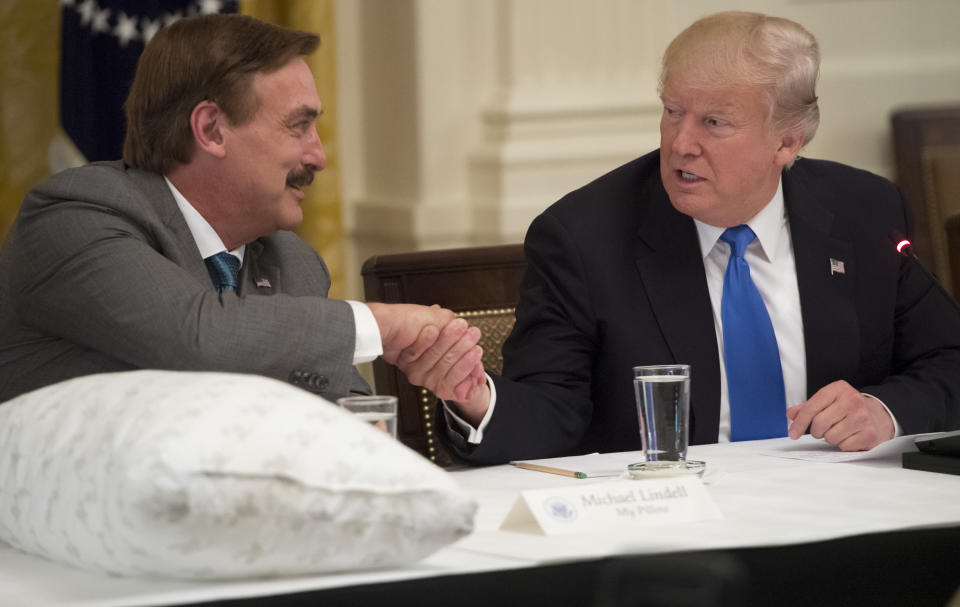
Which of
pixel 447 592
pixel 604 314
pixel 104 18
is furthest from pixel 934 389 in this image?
pixel 104 18

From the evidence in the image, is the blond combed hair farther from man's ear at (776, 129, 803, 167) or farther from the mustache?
the mustache

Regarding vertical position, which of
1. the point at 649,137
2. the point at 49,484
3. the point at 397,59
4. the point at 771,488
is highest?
the point at 397,59

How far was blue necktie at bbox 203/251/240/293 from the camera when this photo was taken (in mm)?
2150

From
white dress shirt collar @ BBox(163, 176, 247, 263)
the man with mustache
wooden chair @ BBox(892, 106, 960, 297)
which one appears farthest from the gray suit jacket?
wooden chair @ BBox(892, 106, 960, 297)

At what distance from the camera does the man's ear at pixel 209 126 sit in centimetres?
213

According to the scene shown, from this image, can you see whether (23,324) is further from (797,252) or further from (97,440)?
(797,252)

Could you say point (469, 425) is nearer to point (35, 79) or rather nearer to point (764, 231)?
point (764, 231)

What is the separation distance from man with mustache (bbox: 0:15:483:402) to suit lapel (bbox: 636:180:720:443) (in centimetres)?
46

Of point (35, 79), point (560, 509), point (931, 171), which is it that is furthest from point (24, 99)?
point (560, 509)

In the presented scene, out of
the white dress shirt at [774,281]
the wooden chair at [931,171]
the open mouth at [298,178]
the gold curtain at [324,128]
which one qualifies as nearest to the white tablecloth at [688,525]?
the white dress shirt at [774,281]

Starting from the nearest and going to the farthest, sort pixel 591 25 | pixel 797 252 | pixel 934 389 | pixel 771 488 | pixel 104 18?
1. pixel 771 488
2. pixel 934 389
3. pixel 797 252
4. pixel 104 18
5. pixel 591 25

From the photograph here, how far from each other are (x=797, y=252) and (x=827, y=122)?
84.0 inches

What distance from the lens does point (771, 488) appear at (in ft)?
5.15

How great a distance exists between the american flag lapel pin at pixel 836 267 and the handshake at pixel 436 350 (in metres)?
0.79
